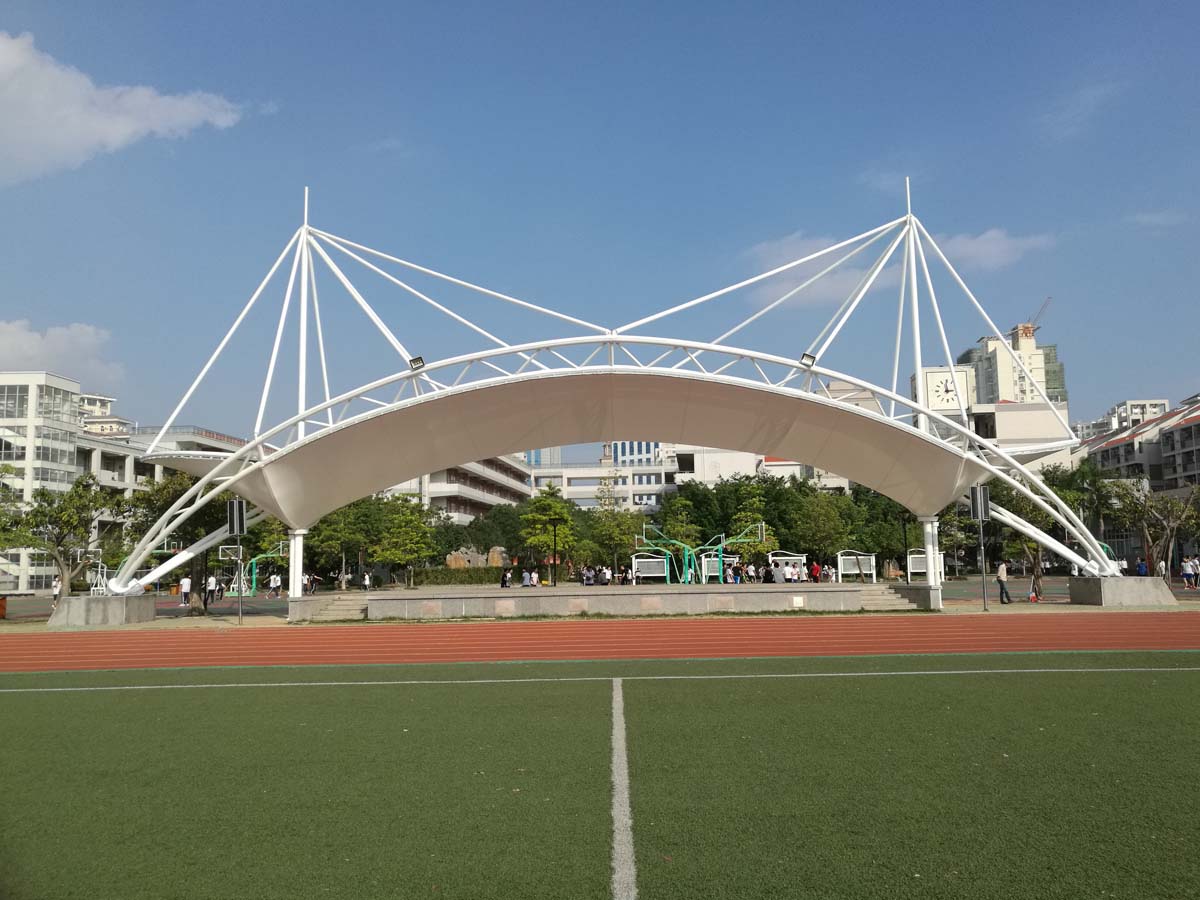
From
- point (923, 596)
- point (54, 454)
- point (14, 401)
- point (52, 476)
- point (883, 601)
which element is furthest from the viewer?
point (54, 454)

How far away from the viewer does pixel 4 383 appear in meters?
70.2

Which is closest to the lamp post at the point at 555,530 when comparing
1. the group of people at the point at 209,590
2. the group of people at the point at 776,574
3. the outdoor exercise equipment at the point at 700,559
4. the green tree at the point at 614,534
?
the green tree at the point at 614,534

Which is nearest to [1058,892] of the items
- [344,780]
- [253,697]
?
[344,780]

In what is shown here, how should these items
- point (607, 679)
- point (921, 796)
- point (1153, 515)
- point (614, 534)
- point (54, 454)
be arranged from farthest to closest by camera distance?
point (54, 454) < point (614, 534) < point (1153, 515) < point (607, 679) < point (921, 796)

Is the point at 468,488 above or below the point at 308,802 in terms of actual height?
above

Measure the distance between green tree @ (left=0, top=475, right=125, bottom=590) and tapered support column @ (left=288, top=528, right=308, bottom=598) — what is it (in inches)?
263

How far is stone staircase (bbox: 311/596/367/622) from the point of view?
29.9 meters

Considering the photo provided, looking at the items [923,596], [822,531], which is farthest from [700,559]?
[923,596]

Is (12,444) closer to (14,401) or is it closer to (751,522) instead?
(14,401)

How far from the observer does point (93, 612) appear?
94.2ft

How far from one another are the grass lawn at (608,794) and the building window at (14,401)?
222 feet

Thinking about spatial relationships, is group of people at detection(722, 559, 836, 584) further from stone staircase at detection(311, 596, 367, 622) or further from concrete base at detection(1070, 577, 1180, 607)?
stone staircase at detection(311, 596, 367, 622)

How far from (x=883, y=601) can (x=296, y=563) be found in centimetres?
1965

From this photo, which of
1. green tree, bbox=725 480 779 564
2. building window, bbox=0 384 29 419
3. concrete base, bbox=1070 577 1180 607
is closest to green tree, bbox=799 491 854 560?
green tree, bbox=725 480 779 564
